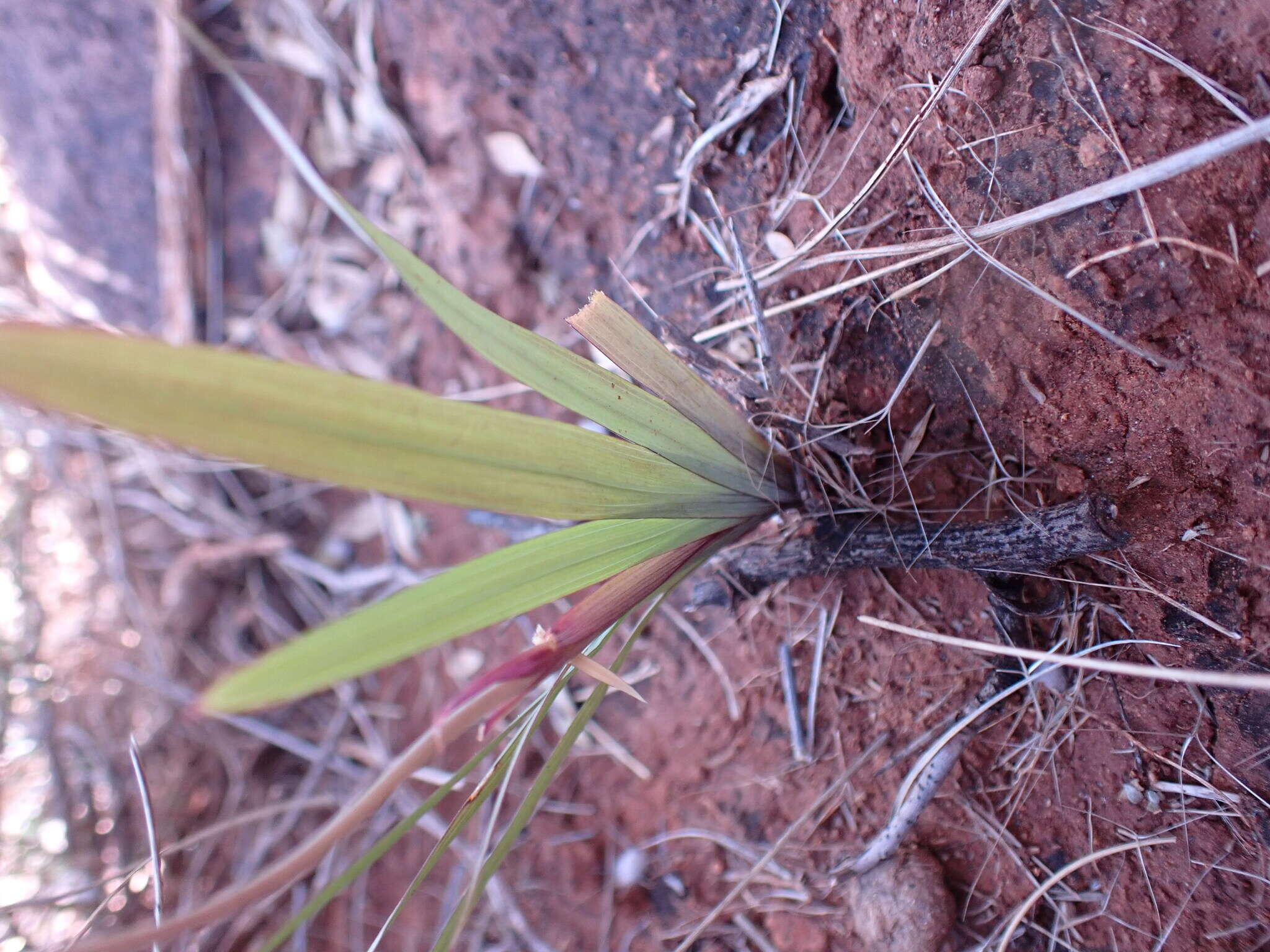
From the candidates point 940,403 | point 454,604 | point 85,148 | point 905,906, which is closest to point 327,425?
point 454,604

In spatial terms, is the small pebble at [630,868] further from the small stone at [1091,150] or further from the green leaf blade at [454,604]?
the small stone at [1091,150]

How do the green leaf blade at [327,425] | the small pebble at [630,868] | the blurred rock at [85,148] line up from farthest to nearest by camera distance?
the blurred rock at [85,148]
the small pebble at [630,868]
the green leaf blade at [327,425]

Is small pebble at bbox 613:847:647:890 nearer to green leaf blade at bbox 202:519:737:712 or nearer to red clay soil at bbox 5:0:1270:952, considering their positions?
red clay soil at bbox 5:0:1270:952

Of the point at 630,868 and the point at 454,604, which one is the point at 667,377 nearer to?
Answer: the point at 454,604

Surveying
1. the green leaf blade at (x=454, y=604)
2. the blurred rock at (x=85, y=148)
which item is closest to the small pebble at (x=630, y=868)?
the green leaf blade at (x=454, y=604)

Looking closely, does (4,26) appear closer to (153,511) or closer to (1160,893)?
(153,511)

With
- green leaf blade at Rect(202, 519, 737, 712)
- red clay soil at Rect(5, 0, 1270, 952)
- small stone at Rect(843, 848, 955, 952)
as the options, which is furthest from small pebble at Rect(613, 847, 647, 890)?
green leaf blade at Rect(202, 519, 737, 712)

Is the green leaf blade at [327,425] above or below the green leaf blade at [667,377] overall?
above
